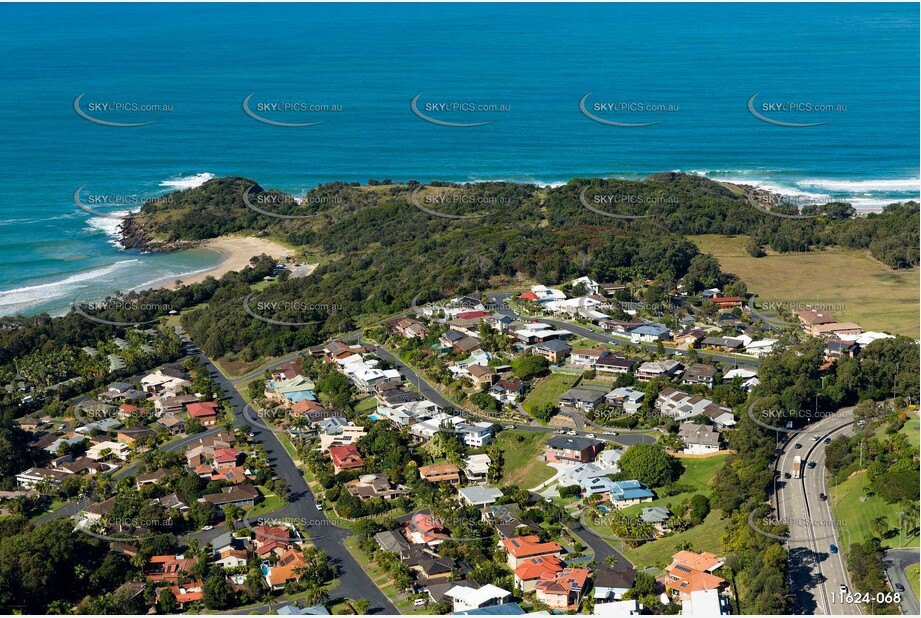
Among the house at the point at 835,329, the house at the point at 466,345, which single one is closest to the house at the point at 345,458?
the house at the point at 466,345

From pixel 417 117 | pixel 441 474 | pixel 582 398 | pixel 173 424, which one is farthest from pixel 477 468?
pixel 417 117

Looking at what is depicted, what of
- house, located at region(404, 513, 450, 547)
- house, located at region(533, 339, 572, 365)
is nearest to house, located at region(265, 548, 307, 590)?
house, located at region(404, 513, 450, 547)

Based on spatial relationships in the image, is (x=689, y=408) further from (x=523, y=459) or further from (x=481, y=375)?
(x=481, y=375)

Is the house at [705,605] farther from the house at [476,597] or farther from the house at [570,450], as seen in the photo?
the house at [570,450]

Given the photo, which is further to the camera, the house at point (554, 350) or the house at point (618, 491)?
the house at point (554, 350)

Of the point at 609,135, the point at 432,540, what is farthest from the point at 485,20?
the point at 432,540

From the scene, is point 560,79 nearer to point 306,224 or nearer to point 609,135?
point 609,135

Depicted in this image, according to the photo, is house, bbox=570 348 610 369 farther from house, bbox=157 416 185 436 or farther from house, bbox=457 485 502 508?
house, bbox=157 416 185 436
